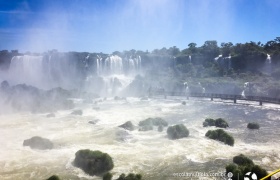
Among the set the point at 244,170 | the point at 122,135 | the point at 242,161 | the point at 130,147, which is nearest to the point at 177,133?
the point at 130,147

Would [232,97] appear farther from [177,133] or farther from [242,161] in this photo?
[242,161]

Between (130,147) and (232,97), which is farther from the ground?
(232,97)

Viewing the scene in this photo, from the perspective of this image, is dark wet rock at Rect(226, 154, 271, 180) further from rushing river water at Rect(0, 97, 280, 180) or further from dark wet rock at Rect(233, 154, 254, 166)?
rushing river water at Rect(0, 97, 280, 180)

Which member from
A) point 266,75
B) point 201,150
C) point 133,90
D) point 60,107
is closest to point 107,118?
point 60,107

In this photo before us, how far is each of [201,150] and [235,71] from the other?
8018 cm

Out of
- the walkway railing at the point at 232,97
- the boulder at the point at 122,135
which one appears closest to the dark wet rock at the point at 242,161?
the boulder at the point at 122,135

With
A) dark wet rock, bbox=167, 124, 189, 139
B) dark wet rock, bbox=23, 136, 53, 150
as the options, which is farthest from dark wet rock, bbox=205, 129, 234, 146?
dark wet rock, bbox=23, 136, 53, 150

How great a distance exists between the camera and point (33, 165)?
2253cm

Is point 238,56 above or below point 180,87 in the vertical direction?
above

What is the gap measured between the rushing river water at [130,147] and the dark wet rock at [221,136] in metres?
0.83

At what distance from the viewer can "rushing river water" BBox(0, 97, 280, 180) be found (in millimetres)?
21516

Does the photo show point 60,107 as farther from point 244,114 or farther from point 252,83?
point 252,83

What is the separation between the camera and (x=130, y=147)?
27.5 metres

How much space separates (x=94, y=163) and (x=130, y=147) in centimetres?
666
